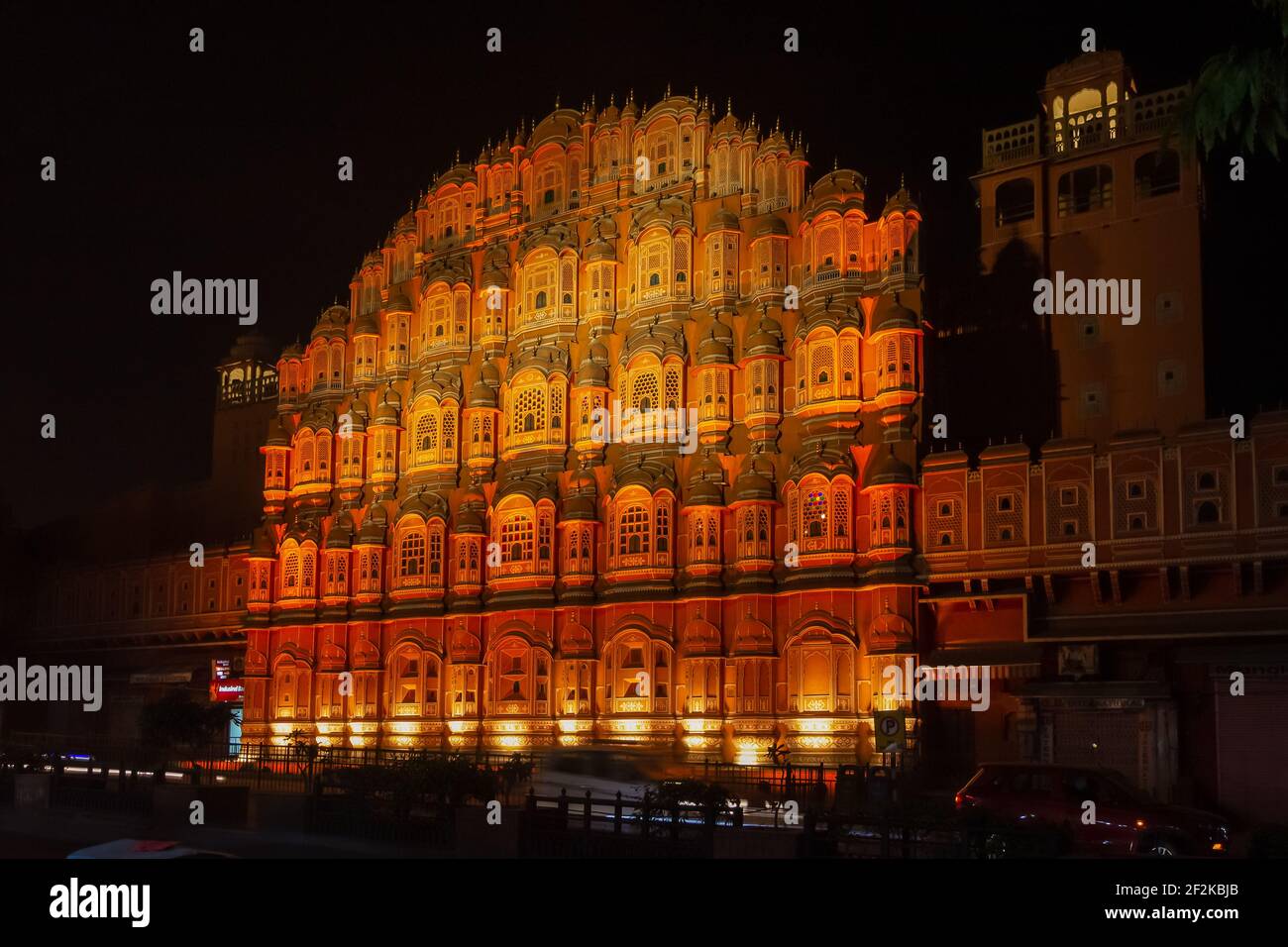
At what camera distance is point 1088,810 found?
24266 millimetres

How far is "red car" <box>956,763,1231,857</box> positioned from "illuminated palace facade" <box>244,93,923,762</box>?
15130mm

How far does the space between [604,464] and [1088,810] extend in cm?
2614

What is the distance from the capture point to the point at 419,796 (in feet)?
90.5

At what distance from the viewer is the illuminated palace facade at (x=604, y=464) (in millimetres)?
42844

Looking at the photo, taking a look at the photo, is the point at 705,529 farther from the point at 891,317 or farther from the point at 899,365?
the point at 891,317

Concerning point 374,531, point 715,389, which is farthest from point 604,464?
point 374,531

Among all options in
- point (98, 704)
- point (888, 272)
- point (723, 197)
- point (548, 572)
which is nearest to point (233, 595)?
point (98, 704)

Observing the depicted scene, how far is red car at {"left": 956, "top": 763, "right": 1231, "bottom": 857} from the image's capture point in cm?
2353

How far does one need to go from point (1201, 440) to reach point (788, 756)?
14.1 meters

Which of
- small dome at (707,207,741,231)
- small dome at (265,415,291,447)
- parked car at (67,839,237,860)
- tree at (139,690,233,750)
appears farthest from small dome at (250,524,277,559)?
parked car at (67,839,237,860)

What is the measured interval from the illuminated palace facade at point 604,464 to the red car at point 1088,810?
1513 centimetres

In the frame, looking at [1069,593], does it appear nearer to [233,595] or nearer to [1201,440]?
[1201,440]

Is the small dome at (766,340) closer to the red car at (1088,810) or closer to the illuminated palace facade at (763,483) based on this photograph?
the illuminated palace facade at (763,483)

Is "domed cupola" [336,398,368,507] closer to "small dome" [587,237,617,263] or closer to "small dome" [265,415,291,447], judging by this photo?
"small dome" [265,415,291,447]
